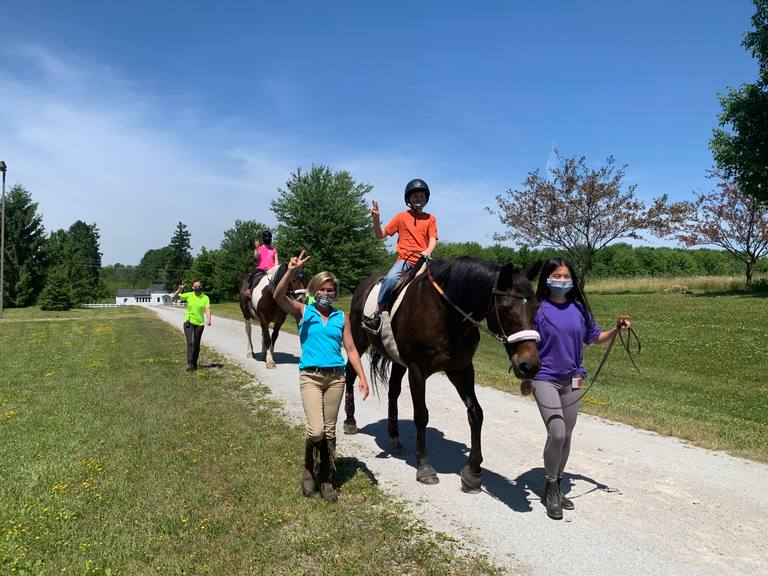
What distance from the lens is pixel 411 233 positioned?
6.24m

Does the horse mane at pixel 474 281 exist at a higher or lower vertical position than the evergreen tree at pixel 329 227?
lower

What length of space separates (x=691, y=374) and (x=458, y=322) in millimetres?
10426

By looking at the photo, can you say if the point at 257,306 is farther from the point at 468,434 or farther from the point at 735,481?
the point at 735,481

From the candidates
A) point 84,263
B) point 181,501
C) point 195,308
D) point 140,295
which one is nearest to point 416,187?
point 181,501

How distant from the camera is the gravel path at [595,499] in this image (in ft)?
12.3

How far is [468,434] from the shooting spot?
7.11 metres

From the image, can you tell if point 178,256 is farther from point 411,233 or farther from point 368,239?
point 411,233

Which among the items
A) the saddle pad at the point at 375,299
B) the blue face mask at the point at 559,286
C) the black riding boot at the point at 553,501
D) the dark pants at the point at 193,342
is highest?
the blue face mask at the point at 559,286

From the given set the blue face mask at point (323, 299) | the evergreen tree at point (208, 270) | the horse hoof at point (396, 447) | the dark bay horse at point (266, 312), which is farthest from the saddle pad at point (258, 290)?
the evergreen tree at point (208, 270)

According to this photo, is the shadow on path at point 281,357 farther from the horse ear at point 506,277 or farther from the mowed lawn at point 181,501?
the horse ear at point 506,277

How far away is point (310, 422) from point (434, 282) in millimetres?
1990

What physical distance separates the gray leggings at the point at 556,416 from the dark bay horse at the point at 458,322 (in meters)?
0.37

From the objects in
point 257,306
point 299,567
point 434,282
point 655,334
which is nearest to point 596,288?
point 655,334

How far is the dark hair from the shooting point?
457 centimetres
